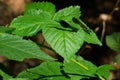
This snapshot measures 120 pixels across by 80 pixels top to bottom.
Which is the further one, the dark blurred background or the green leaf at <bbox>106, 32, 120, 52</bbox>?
the dark blurred background

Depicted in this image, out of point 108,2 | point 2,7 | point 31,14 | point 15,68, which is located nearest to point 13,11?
point 2,7

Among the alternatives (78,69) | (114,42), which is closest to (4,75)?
(78,69)

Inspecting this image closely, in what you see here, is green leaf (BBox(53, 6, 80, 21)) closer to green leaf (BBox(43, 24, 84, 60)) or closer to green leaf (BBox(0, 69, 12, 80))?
green leaf (BBox(43, 24, 84, 60))

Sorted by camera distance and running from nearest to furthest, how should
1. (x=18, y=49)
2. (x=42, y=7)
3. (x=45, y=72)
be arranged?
(x=18, y=49)
(x=45, y=72)
(x=42, y=7)

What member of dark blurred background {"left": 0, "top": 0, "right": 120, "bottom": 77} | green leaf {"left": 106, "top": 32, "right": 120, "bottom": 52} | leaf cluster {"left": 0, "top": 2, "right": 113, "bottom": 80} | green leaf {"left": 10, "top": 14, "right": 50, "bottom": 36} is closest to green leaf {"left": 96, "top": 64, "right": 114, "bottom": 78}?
leaf cluster {"left": 0, "top": 2, "right": 113, "bottom": 80}

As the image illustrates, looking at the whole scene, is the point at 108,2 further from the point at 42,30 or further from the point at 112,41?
the point at 42,30

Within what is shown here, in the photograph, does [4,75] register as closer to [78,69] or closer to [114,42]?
[78,69]

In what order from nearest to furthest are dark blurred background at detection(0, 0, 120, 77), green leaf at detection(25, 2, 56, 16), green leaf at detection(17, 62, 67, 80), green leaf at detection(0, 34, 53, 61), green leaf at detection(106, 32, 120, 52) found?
green leaf at detection(0, 34, 53, 61), green leaf at detection(17, 62, 67, 80), green leaf at detection(25, 2, 56, 16), green leaf at detection(106, 32, 120, 52), dark blurred background at detection(0, 0, 120, 77)
